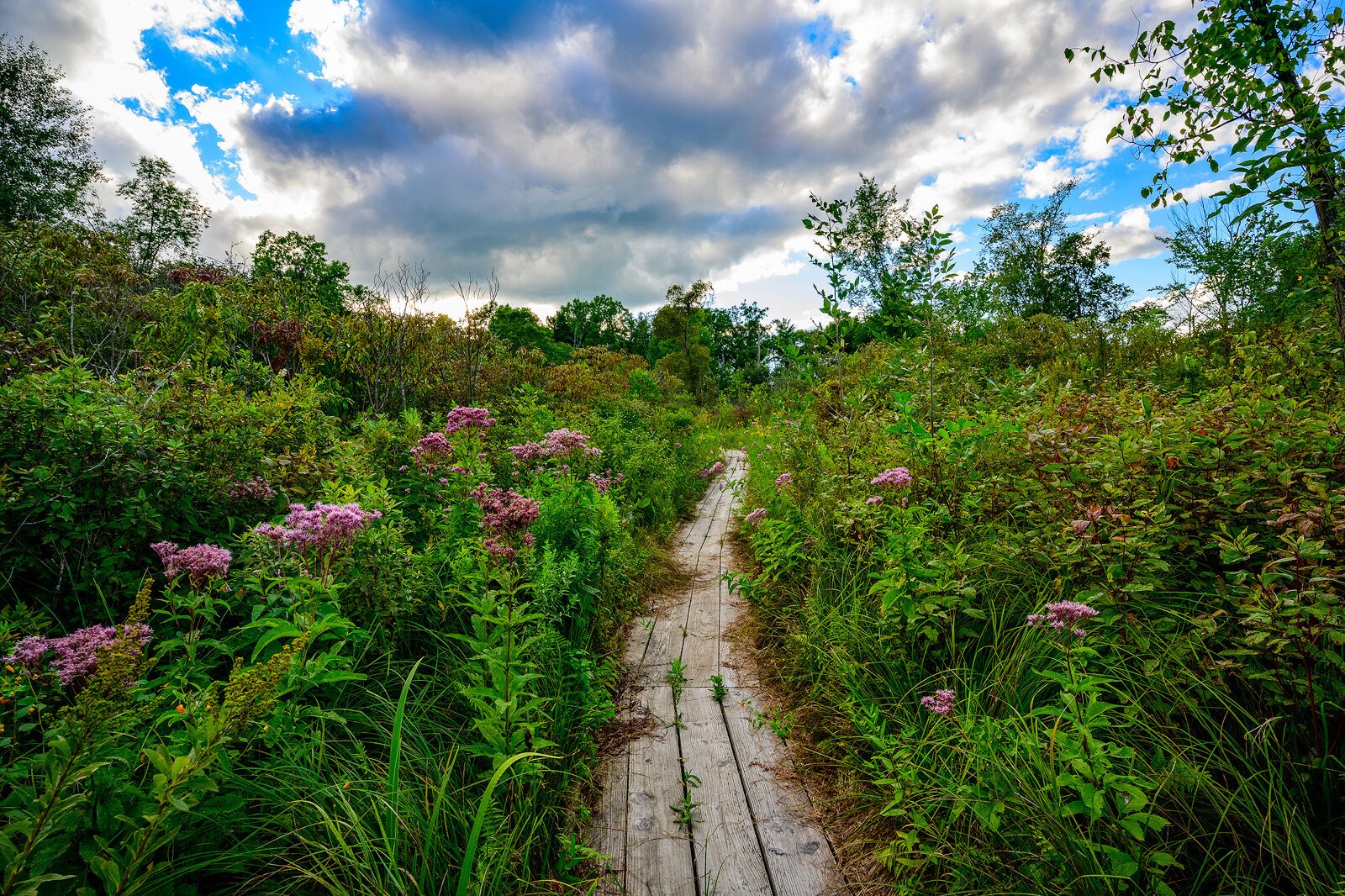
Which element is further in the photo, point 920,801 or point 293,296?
point 293,296

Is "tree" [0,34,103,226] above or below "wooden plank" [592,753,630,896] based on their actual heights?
above

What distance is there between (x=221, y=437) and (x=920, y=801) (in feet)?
12.7

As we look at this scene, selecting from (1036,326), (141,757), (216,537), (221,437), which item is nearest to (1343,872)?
(141,757)

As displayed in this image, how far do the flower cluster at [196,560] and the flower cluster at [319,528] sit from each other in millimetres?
174

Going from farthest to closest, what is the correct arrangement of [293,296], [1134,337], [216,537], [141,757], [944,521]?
[293,296] → [1134,337] → [944,521] → [216,537] → [141,757]

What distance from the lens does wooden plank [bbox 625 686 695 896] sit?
189 cm

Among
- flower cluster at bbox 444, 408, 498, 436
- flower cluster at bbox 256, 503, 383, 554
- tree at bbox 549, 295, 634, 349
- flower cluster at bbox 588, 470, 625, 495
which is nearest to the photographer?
flower cluster at bbox 256, 503, 383, 554

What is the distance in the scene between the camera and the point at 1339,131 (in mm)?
1917

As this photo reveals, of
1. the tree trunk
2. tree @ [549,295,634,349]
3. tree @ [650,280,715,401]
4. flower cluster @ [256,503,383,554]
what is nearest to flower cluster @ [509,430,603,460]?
flower cluster @ [256,503,383,554]

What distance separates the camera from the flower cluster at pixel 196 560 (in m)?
1.81

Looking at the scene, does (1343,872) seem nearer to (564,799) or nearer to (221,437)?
(564,799)

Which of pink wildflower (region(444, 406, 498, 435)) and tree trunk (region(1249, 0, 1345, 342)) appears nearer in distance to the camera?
tree trunk (region(1249, 0, 1345, 342))

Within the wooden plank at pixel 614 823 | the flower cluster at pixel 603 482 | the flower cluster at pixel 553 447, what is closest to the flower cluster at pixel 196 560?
the wooden plank at pixel 614 823

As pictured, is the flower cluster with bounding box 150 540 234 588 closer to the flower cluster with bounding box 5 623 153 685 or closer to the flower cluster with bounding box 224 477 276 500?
the flower cluster with bounding box 5 623 153 685
